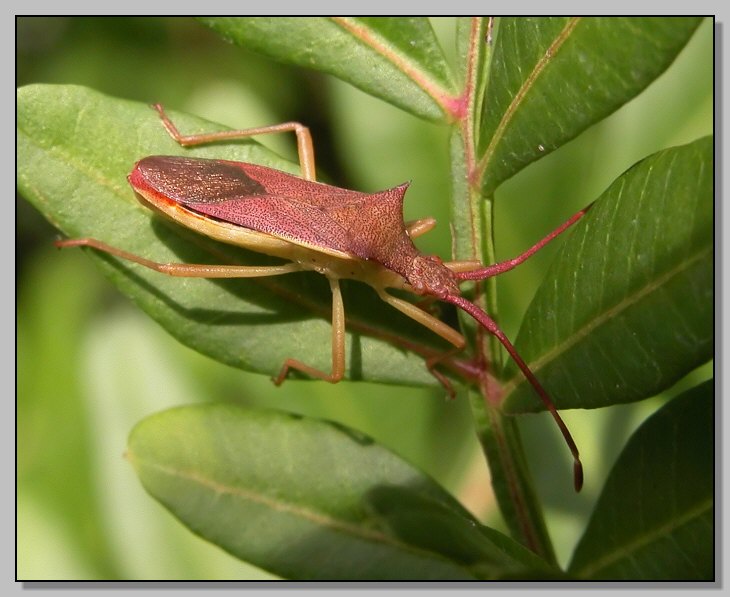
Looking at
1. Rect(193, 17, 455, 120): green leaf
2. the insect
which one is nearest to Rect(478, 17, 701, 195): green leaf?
Rect(193, 17, 455, 120): green leaf

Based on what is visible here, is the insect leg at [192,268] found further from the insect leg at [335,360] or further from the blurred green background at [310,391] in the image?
the blurred green background at [310,391]

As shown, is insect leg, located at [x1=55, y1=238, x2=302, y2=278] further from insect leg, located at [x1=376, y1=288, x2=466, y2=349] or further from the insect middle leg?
insect leg, located at [x1=376, y1=288, x2=466, y2=349]

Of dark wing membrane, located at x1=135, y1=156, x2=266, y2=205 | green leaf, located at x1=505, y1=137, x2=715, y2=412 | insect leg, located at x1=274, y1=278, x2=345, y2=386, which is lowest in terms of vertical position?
insect leg, located at x1=274, y1=278, x2=345, y2=386

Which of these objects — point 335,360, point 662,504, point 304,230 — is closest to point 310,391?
point 304,230

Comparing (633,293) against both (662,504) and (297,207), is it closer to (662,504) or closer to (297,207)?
(662,504)

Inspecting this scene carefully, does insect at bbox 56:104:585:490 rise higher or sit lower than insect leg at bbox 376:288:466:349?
higher

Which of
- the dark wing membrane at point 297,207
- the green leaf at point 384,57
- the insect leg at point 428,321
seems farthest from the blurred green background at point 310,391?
the green leaf at point 384,57

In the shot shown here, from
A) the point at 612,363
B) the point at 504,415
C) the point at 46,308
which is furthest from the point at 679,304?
the point at 46,308
